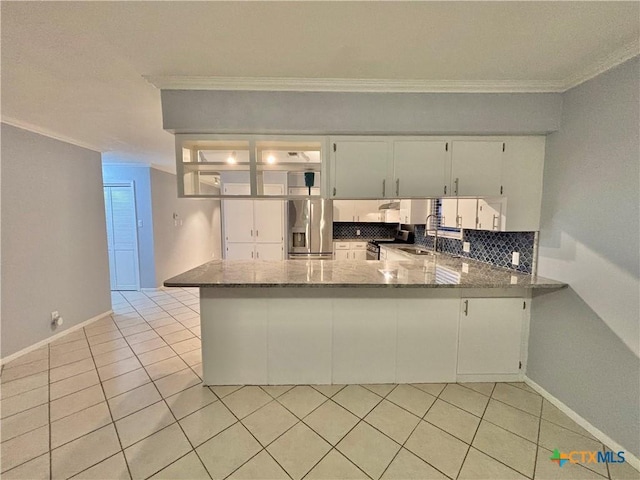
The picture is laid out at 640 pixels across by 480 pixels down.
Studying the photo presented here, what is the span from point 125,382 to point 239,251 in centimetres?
280

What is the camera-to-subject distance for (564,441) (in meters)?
1.72

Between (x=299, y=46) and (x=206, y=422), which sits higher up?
(x=299, y=46)

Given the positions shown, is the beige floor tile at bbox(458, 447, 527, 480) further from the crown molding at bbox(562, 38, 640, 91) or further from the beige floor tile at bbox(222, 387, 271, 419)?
the crown molding at bbox(562, 38, 640, 91)

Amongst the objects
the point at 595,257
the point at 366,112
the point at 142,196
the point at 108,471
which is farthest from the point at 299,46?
the point at 142,196

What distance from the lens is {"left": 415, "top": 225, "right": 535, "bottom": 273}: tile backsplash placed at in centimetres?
238

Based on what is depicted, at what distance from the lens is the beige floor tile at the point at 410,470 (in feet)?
4.82

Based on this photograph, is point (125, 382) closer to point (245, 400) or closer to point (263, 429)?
point (245, 400)

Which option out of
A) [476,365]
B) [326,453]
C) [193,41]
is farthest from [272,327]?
[193,41]

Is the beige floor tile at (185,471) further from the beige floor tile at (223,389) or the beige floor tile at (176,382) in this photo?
the beige floor tile at (176,382)

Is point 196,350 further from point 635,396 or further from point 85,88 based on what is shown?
point 635,396

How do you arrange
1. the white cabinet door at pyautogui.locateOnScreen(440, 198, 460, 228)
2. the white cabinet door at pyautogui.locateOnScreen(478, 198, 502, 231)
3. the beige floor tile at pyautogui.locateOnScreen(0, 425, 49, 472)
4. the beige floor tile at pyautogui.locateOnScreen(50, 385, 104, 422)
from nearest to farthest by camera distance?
1. the beige floor tile at pyautogui.locateOnScreen(0, 425, 49, 472)
2. the beige floor tile at pyautogui.locateOnScreen(50, 385, 104, 422)
3. the white cabinet door at pyautogui.locateOnScreen(478, 198, 502, 231)
4. the white cabinet door at pyautogui.locateOnScreen(440, 198, 460, 228)

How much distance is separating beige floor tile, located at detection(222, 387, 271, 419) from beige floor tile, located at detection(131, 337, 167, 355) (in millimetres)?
1341

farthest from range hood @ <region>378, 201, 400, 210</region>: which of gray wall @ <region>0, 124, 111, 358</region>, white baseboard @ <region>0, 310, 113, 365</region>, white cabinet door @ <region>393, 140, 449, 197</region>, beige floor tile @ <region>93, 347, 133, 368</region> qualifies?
white baseboard @ <region>0, 310, 113, 365</region>

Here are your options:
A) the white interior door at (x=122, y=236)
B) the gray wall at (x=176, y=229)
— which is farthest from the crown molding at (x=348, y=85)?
the white interior door at (x=122, y=236)
